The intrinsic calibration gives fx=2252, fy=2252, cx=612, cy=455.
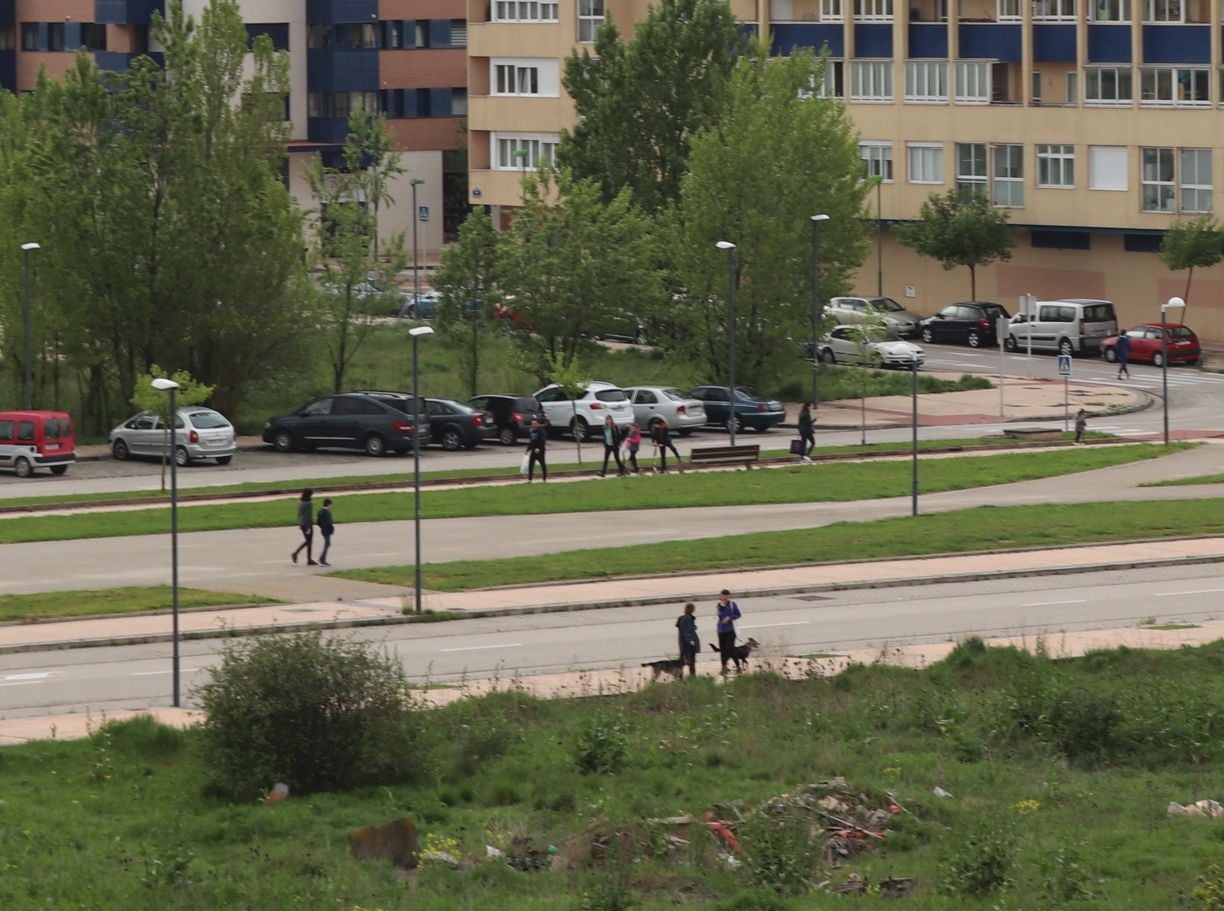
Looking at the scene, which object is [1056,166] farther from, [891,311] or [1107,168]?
[891,311]

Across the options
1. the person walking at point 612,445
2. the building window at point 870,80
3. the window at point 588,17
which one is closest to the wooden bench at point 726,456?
the person walking at point 612,445

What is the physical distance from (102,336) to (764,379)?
752 inches

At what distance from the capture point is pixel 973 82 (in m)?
85.1

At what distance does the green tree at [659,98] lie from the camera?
75.2m

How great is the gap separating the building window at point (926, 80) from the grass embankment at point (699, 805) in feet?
202

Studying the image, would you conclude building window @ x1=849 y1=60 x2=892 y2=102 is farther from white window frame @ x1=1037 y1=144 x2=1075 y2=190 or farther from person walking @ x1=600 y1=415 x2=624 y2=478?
person walking @ x1=600 y1=415 x2=624 y2=478

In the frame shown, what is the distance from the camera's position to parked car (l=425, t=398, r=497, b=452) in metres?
57.2

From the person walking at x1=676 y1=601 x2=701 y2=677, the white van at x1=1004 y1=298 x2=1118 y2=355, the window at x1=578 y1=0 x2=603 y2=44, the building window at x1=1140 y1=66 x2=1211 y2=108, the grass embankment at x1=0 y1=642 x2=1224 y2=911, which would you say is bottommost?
the grass embankment at x1=0 y1=642 x2=1224 y2=911

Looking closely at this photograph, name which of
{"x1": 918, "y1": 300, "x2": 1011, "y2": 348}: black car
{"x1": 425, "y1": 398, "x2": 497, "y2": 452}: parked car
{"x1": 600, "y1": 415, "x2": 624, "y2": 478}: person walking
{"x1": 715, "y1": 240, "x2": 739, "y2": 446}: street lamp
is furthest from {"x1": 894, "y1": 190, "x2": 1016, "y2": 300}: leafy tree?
{"x1": 600, "y1": 415, "x2": 624, "y2": 478}: person walking

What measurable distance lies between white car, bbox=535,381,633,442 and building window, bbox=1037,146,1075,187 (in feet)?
96.0

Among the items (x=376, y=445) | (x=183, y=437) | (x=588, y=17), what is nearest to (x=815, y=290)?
(x=376, y=445)

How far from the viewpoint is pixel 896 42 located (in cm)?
8688

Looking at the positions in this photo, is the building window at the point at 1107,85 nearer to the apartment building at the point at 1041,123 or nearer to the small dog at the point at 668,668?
the apartment building at the point at 1041,123

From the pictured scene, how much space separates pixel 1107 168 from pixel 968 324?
26.0ft
